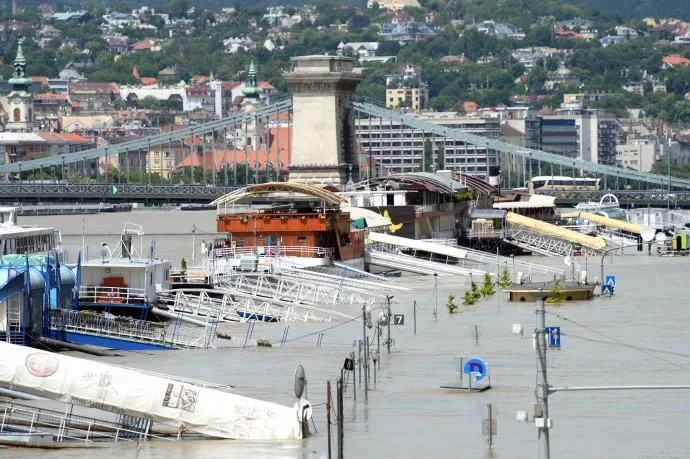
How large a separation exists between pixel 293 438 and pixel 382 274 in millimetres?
41833

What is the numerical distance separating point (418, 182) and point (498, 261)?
45.1ft

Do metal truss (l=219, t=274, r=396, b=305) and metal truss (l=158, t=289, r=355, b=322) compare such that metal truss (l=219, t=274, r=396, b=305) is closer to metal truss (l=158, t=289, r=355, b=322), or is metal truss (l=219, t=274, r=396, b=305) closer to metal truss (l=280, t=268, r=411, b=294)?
metal truss (l=280, t=268, r=411, b=294)

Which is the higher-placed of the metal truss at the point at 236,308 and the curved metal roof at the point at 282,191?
the curved metal roof at the point at 282,191

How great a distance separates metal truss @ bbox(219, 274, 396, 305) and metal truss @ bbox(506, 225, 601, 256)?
31027 mm

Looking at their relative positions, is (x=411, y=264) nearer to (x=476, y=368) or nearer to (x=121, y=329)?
(x=121, y=329)

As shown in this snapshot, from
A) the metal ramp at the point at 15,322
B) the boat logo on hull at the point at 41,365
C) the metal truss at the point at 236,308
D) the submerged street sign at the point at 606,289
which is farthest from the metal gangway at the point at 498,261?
the boat logo on hull at the point at 41,365

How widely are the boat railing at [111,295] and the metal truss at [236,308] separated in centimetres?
150

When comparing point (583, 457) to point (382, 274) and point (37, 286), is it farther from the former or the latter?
point (382, 274)

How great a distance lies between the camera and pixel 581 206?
118 metres

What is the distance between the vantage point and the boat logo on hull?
1369 inches

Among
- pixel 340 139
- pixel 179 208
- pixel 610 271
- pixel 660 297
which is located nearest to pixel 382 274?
pixel 610 271

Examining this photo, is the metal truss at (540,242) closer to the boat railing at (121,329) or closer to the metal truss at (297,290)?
the metal truss at (297,290)

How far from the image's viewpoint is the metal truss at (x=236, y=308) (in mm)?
53312

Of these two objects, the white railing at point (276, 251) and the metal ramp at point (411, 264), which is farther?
the metal ramp at point (411, 264)
